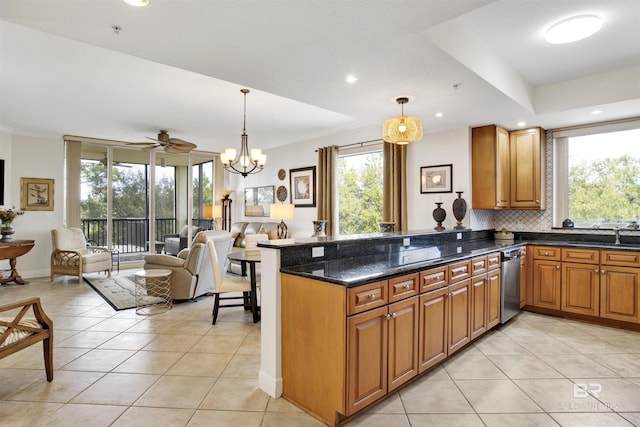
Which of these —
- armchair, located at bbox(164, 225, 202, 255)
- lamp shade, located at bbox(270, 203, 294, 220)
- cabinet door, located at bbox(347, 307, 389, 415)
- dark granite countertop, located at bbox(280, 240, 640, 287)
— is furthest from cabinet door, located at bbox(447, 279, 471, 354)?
armchair, located at bbox(164, 225, 202, 255)

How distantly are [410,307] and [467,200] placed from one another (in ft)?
9.01

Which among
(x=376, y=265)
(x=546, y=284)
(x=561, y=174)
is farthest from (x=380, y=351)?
(x=561, y=174)

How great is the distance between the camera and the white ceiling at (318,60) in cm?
205

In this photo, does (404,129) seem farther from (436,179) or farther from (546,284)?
(546,284)

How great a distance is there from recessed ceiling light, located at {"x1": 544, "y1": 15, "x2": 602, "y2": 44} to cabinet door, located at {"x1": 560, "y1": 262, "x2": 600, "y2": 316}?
253 centimetres

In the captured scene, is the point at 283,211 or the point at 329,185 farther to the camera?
the point at 329,185

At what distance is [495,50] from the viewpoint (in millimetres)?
3246

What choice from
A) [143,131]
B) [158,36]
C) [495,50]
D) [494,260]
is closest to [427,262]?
[494,260]

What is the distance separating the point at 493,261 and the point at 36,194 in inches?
308

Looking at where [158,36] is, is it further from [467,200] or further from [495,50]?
[467,200]

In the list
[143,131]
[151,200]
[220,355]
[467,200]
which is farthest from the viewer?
[151,200]

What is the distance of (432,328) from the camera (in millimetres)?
2615

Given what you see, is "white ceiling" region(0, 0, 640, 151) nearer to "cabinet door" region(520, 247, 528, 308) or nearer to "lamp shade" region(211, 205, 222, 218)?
"cabinet door" region(520, 247, 528, 308)

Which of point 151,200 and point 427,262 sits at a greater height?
point 151,200
